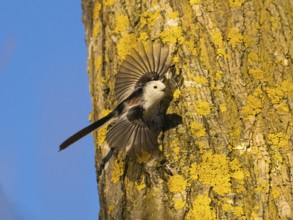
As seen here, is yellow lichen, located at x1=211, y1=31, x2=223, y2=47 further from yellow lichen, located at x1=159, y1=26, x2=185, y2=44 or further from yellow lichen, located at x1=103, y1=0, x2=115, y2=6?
yellow lichen, located at x1=103, y1=0, x2=115, y2=6

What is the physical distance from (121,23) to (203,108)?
0.73 m

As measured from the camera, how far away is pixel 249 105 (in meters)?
2.76

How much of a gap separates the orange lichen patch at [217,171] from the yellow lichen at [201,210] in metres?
0.07

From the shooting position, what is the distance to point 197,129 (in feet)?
8.84

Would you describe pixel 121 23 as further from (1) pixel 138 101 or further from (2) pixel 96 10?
(1) pixel 138 101

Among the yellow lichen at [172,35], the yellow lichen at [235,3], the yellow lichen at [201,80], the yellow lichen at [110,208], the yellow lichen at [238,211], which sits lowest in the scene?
the yellow lichen at [238,211]

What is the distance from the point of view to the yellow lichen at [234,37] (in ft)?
9.73

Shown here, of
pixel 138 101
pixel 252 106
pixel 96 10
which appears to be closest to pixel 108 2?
pixel 96 10

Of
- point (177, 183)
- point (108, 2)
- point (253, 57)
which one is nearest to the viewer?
point (177, 183)

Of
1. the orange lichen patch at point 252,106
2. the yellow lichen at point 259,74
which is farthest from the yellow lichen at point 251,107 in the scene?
the yellow lichen at point 259,74

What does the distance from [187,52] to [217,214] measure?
0.85 meters

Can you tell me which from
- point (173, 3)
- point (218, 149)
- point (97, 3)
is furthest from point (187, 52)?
point (97, 3)

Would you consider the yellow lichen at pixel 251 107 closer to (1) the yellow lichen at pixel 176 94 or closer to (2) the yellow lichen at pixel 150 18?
(1) the yellow lichen at pixel 176 94

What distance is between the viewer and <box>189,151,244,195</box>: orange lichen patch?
2.55 metres
